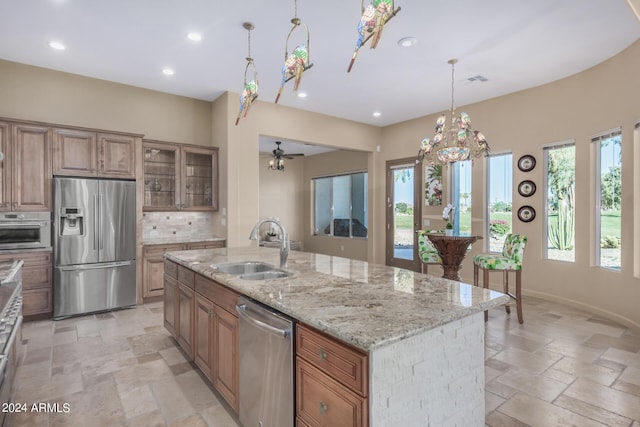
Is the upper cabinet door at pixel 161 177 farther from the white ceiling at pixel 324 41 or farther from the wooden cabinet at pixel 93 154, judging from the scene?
the white ceiling at pixel 324 41

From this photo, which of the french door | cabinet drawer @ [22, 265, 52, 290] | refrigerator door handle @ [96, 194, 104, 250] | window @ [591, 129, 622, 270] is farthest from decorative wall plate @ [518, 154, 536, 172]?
cabinet drawer @ [22, 265, 52, 290]

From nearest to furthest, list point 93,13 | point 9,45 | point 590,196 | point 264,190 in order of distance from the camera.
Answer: point 93,13, point 9,45, point 590,196, point 264,190

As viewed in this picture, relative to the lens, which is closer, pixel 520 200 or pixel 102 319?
pixel 102 319

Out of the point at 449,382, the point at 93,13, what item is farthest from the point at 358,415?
the point at 93,13

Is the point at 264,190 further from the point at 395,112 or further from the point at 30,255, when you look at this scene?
the point at 30,255

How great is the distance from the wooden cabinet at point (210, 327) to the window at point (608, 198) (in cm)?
449

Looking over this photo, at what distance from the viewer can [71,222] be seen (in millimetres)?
4078

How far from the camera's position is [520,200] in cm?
518

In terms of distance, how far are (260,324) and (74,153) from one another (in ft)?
12.6

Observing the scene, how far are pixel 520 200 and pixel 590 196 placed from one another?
0.89m

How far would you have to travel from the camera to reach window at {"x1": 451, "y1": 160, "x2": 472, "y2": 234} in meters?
5.83

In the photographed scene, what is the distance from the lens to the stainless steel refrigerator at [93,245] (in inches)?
158

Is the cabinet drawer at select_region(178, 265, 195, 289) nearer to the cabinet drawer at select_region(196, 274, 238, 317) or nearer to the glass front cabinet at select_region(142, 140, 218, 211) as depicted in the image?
the cabinet drawer at select_region(196, 274, 238, 317)

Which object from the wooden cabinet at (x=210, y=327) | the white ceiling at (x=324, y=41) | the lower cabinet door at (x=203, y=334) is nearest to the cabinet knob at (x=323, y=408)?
the wooden cabinet at (x=210, y=327)
